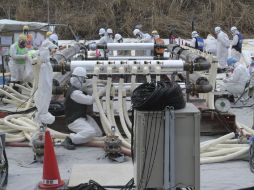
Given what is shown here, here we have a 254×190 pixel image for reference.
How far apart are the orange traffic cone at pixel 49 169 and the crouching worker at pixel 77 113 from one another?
66.2 inches

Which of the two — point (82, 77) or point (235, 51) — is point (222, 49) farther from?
point (82, 77)

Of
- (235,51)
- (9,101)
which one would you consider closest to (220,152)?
(9,101)

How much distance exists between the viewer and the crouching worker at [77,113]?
284 inches

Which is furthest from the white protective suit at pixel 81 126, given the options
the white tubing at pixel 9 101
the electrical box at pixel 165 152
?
the white tubing at pixel 9 101

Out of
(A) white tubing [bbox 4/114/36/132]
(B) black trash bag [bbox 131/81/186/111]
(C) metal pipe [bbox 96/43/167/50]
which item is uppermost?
(B) black trash bag [bbox 131/81/186/111]

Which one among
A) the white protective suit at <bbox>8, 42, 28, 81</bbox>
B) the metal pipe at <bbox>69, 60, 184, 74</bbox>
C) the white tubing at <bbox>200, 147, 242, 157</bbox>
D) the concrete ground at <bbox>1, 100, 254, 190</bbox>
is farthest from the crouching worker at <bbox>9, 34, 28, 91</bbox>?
the white tubing at <bbox>200, 147, 242, 157</bbox>

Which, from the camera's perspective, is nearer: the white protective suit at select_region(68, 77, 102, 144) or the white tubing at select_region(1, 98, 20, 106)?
the white protective suit at select_region(68, 77, 102, 144)

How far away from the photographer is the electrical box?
4.64 m

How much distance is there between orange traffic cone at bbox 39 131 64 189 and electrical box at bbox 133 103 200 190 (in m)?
1.20

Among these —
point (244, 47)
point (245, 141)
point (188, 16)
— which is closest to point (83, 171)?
point (245, 141)

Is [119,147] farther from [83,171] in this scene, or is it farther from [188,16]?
[188,16]

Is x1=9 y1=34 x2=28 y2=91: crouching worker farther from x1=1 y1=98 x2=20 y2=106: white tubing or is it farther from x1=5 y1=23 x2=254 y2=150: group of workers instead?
x1=1 y1=98 x2=20 y2=106: white tubing

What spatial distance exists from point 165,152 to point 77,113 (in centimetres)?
292

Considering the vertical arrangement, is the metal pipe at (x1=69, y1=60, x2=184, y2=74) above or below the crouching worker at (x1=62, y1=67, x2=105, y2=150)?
above
